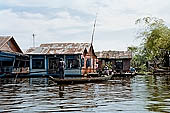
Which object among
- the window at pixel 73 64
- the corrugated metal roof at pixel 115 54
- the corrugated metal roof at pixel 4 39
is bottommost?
the window at pixel 73 64

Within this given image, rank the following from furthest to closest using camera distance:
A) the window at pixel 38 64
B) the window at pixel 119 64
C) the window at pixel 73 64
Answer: the window at pixel 119 64 → the window at pixel 38 64 → the window at pixel 73 64

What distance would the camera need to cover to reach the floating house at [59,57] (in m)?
34.6

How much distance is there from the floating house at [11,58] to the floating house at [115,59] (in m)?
10.9

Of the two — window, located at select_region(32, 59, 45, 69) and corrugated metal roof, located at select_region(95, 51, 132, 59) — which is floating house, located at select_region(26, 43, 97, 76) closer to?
window, located at select_region(32, 59, 45, 69)

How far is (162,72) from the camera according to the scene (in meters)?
37.5

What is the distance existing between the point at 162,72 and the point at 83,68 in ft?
31.5

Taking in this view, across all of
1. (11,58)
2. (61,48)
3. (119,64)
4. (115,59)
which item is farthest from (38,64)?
(119,64)

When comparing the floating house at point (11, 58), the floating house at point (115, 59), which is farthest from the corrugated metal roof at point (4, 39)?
the floating house at point (115, 59)

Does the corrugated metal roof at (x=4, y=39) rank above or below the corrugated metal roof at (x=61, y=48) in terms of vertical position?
above

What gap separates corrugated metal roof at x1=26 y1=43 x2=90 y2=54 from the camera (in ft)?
114

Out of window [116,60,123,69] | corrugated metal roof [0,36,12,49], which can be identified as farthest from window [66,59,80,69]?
window [116,60,123,69]

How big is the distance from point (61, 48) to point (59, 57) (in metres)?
1.11

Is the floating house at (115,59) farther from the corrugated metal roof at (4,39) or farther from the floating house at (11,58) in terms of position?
the corrugated metal roof at (4,39)

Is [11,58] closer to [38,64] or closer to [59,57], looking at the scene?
[38,64]
